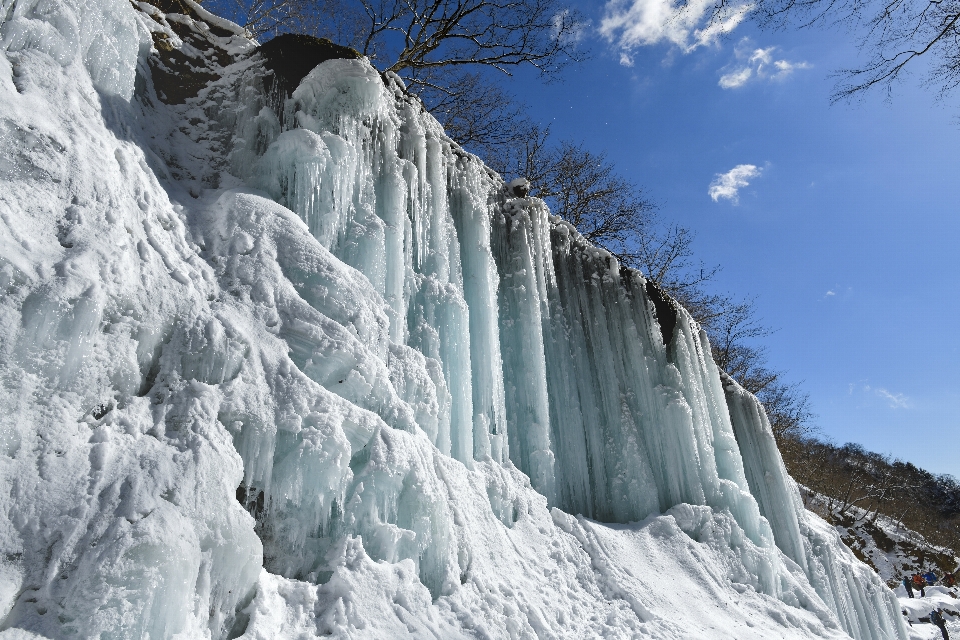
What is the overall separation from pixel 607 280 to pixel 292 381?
17.3ft

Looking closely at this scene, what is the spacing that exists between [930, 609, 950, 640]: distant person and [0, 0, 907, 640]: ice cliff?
1084 centimetres

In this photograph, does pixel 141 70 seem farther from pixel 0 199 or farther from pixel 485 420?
pixel 485 420

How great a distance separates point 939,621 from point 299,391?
18.6 m

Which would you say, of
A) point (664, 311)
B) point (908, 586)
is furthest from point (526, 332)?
point (908, 586)

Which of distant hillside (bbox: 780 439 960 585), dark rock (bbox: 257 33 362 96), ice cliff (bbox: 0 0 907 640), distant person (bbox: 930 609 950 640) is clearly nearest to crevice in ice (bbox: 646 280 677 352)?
ice cliff (bbox: 0 0 907 640)

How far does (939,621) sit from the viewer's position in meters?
14.3

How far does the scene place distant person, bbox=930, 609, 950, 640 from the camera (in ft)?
44.5

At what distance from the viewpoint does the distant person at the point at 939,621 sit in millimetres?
13569

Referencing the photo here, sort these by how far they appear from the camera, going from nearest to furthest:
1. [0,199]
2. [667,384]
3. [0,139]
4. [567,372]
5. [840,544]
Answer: [0,199], [0,139], [567,372], [667,384], [840,544]

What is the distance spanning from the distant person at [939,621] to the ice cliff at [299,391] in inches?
427

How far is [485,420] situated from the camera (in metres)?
5.17

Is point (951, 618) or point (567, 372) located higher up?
point (567, 372)

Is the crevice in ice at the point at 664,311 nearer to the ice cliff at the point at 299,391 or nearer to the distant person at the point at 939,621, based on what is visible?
the ice cliff at the point at 299,391

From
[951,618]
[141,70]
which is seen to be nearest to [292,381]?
[141,70]
